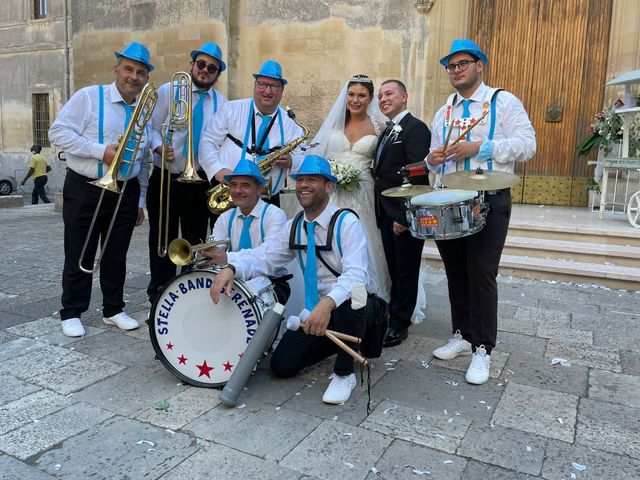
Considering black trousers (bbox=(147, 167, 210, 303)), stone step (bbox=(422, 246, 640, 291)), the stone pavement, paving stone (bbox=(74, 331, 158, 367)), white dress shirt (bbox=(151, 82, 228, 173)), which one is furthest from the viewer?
stone step (bbox=(422, 246, 640, 291))

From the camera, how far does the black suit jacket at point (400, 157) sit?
13.6 ft

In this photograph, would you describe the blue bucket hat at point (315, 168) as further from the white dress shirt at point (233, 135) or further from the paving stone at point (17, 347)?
the paving stone at point (17, 347)

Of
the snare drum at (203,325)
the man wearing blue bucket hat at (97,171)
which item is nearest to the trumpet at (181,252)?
the snare drum at (203,325)

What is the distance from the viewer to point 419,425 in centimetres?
304

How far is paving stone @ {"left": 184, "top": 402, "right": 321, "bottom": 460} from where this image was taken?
2.78 metres

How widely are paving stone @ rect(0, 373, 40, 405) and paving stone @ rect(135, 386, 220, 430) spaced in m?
0.81

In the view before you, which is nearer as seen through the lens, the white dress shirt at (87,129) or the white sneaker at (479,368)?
the white sneaker at (479,368)

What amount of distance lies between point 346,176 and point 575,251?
398 cm

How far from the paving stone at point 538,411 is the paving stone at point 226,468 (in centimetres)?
131

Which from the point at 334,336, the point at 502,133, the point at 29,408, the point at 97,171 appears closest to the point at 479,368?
the point at 334,336

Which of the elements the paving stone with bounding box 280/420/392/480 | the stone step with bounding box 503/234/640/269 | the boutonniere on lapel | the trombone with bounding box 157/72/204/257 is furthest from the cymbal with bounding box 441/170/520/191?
the stone step with bounding box 503/234/640/269

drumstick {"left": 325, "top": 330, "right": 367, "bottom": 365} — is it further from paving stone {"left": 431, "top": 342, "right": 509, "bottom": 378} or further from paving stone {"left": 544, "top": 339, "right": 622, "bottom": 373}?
paving stone {"left": 544, "top": 339, "right": 622, "bottom": 373}

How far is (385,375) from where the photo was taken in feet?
12.3

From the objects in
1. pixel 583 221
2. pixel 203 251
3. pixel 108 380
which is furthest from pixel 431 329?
pixel 583 221
